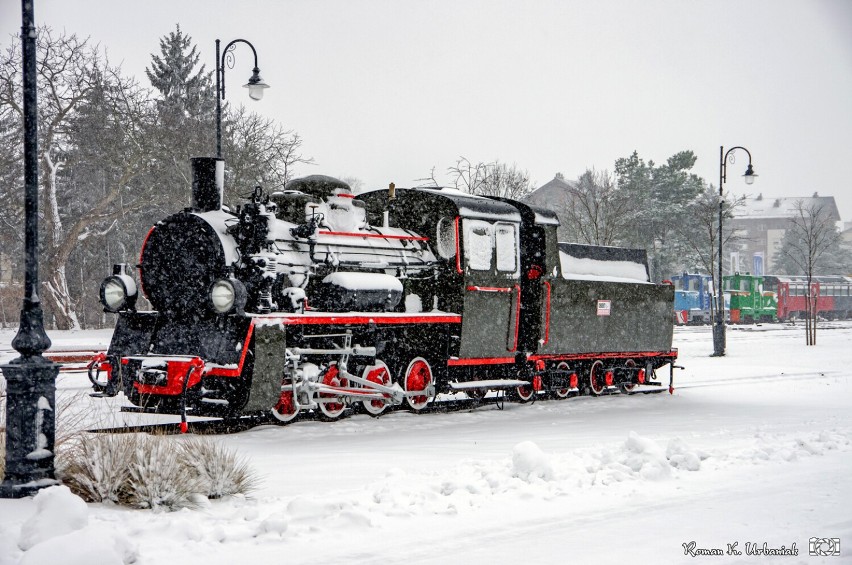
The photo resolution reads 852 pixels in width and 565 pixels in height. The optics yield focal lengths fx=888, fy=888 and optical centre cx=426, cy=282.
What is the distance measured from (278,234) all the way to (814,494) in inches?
254

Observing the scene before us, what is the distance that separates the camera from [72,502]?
5.28 meters

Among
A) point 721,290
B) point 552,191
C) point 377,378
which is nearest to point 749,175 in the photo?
point 721,290

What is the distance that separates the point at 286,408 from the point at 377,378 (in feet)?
4.27

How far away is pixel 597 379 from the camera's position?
14906mm

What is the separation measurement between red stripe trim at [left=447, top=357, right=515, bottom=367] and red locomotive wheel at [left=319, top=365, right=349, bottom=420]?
1.76 m

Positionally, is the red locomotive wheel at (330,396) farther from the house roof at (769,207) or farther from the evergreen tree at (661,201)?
the house roof at (769,207)

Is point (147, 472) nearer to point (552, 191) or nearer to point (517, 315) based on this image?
point (517, 315)

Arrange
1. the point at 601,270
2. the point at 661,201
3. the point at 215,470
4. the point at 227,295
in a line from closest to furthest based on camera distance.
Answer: the point at 215,470, the point at 227,295, the point at 601,270, the point at 661,201

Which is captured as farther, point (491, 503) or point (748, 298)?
point (748, 298)

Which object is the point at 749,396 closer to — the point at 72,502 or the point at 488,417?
the point at 488,417

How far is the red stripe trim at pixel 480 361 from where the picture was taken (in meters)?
12.2

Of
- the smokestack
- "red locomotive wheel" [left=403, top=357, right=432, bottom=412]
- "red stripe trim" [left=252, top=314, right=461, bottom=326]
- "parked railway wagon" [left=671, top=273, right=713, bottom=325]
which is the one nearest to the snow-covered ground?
"red locomotive wheel" [left=403, top=357, right=432, bottom=412]

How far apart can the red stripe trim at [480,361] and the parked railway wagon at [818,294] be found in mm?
39803

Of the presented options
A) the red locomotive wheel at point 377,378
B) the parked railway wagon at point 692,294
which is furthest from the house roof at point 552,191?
the red locomotive wheel at point 377,378
